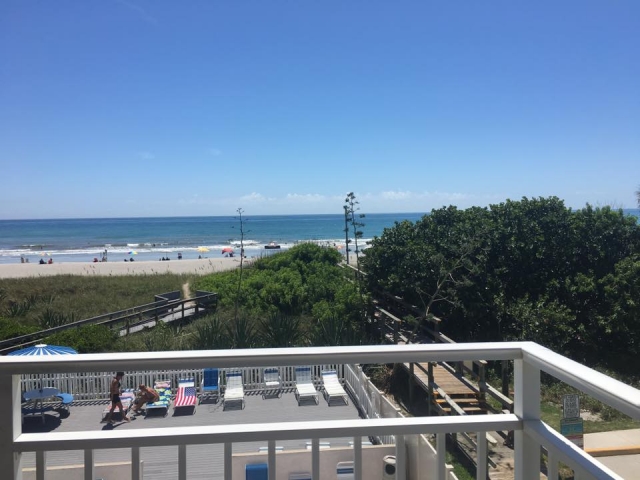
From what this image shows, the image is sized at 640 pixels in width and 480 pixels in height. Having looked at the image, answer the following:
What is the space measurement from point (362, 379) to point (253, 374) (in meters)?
3.00

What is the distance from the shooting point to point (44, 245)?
6000 cm

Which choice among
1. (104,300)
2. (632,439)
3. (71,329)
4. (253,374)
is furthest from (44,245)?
(632,439)

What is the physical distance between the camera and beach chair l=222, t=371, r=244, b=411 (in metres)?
9.62

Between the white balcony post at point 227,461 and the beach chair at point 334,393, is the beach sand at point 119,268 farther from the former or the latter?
the white balcony post at point 227,461

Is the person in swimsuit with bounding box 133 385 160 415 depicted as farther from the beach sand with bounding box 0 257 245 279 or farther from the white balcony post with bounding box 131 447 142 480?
the beach sand with bounding box 0 257 245 279

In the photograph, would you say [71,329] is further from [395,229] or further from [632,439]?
[632,439]

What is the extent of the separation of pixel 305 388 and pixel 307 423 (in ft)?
29.9

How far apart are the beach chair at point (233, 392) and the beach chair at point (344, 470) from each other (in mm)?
6432

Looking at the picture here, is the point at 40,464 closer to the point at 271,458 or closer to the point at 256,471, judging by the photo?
the point at 271,458

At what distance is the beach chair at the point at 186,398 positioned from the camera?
9.52 m

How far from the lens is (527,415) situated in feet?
5.59

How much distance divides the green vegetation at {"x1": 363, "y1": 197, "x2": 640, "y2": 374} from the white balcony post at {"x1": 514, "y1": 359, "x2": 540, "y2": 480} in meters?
12.3

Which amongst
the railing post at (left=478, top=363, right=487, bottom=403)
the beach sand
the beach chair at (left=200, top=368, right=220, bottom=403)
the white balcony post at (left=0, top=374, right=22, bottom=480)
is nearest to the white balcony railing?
the white balcony post at (left=0, top=374, right=22, bottom=480)

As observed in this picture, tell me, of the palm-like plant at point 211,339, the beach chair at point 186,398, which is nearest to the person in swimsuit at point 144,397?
the beach chair at point 186,398
